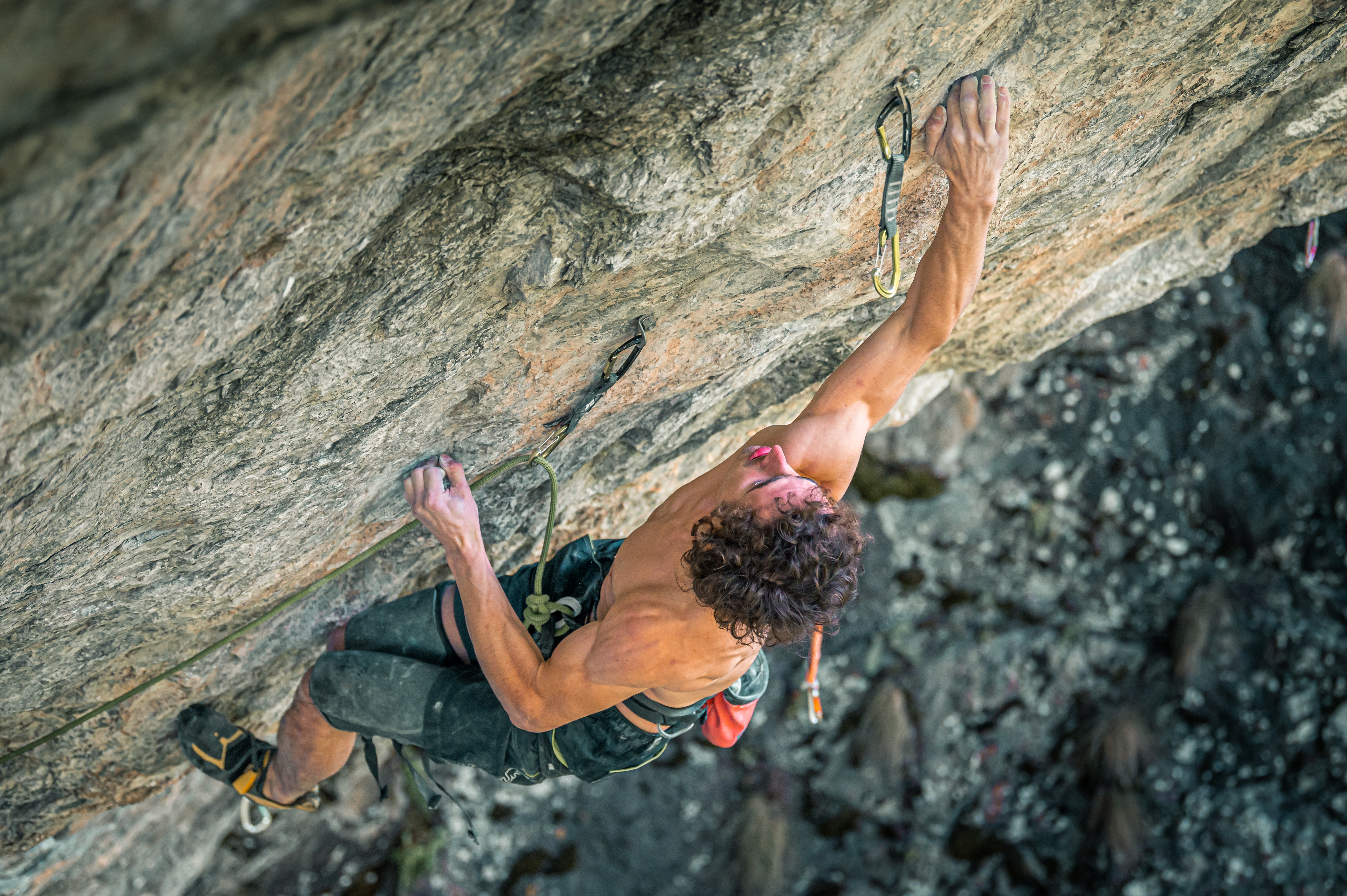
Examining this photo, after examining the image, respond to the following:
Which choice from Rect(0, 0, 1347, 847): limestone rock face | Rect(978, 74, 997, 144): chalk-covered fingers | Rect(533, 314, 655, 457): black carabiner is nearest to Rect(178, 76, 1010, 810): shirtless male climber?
Rect(978, 74, 997, 144): chalk-covered fingers

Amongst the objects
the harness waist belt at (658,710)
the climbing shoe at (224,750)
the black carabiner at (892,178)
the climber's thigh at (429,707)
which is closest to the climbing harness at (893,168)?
the black carabiner at (892,178)

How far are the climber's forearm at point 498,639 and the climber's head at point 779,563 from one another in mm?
536

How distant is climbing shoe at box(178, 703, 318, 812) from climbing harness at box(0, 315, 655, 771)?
290 millimetres

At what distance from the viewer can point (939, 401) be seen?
7.01 metres

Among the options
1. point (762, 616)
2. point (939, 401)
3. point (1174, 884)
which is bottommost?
point (1174, 884)

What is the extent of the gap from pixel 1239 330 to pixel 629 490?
17.8ft

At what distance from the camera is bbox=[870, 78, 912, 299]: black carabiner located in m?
2.10

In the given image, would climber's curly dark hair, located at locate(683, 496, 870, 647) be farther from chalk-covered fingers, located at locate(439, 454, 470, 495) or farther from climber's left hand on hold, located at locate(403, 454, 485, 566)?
chalk-covered fingers, located at locate(439, 454, 470, 495)

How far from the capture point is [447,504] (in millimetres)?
2566

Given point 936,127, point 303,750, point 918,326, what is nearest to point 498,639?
point 303,750

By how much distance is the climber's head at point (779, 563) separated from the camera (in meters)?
2.12

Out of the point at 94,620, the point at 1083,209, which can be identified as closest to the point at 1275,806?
the point at 1083,209

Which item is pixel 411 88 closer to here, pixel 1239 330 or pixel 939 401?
pixel 939 401

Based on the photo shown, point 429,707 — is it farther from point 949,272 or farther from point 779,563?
point 949,272
